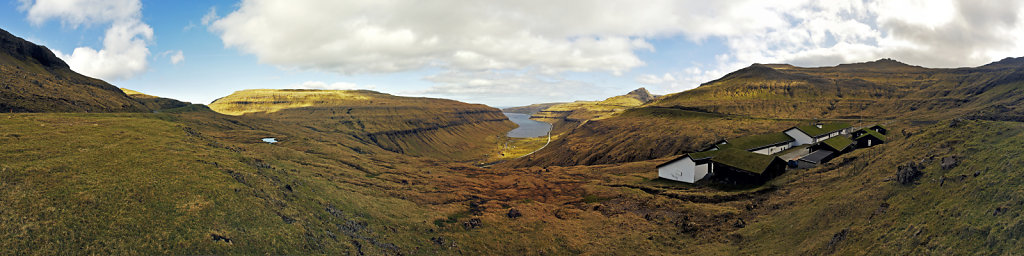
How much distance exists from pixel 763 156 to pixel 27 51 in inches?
5726

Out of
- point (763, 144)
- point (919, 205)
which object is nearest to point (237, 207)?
point (919, 205)

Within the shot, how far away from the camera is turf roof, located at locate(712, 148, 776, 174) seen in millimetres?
45719

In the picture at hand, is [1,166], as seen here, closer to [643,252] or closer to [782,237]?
[643,252]

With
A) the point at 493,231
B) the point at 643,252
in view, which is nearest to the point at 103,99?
the point at 493,231

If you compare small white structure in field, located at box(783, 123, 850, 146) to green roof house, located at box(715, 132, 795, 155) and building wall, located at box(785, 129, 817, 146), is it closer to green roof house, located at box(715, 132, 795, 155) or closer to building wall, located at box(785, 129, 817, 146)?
building wall, located at box(785, 129, 817, 146)

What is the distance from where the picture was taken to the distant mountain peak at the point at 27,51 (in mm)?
78875

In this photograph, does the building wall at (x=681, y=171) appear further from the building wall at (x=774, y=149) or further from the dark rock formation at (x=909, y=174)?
the dark rock formation at (x=909, y=174)

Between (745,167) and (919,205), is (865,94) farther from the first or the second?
(919,205)

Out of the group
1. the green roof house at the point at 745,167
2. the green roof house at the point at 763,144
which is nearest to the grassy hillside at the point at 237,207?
the green roof house at the point at 745,167

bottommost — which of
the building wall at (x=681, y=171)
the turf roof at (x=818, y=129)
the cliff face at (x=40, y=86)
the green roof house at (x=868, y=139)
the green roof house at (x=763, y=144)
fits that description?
the building wall at (x=681, y=171)

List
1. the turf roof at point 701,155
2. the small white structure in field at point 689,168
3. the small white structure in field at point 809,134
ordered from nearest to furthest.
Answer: the small white structure in field at point 689,168 < the turf roof at point 701,155 < the small white structure in field at point 809,134

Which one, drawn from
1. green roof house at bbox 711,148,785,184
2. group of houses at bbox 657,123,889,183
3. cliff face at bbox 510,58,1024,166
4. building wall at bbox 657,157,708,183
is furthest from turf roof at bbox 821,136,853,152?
cliff face at bbox 510,58,1024,166

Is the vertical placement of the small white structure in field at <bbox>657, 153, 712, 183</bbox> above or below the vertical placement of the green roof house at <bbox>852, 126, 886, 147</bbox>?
below

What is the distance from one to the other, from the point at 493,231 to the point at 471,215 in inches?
236
